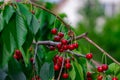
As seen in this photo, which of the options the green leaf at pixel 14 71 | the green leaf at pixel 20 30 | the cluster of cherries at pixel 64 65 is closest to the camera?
the green leaf at pixel 20 30

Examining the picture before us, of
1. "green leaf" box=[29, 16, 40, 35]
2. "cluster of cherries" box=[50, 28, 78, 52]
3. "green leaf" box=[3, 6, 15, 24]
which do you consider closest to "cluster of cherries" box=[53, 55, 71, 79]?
"cluster of cherries" box=[50, 28, 78, 52]

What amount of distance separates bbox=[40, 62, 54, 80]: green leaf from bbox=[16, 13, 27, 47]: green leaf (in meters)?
0.28

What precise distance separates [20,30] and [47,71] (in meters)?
0.30

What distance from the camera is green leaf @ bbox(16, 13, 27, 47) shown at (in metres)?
2.25

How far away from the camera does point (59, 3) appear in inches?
1093

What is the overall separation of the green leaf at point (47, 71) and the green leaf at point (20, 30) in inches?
10.9

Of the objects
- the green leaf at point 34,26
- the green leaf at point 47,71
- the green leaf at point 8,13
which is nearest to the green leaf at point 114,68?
the green leaf at point 47,71

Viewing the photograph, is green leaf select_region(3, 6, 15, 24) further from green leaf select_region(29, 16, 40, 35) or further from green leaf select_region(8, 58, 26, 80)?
green leaf select_region(8, 58, 26, 80)

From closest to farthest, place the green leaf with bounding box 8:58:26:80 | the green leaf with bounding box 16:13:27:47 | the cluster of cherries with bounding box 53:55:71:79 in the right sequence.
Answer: the green leaf with bounding box 16:13:27:47, the cluster of cherries with bounding box 53:55:71:79, the green leaf with bounding box 8:58:26:80

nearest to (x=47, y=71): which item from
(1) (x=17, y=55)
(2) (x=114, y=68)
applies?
(1) (x=17, y=55)

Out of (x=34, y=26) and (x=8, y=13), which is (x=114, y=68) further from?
(x=8, y=13)

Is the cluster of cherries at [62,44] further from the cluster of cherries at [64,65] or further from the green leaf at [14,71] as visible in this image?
the green leaf at [14,71]

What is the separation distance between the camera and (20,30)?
226 centimetres

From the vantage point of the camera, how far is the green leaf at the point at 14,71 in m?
2.48
